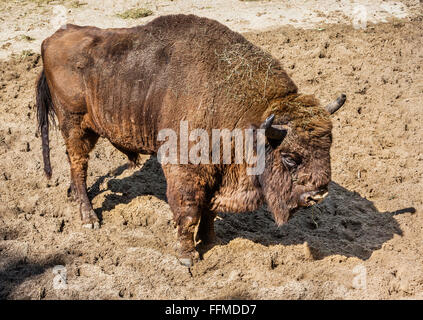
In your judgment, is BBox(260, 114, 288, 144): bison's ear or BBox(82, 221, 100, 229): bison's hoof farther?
BBox(82, 221, 100, 229): bison's hoof

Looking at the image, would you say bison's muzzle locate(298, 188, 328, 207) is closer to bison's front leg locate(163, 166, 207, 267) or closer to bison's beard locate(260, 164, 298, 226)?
bison's beard locate(260, 164, 298, 226)

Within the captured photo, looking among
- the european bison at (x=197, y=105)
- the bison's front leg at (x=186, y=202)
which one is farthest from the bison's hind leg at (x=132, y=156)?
the bison's front leg at (x=186, y=202)

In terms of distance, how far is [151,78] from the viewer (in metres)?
4.68

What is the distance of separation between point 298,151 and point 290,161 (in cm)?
13

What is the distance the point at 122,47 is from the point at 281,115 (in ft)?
6.58

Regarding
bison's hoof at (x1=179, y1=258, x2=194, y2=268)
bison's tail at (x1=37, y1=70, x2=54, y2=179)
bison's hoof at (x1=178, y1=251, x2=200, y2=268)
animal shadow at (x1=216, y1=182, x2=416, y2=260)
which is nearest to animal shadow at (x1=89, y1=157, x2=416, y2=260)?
animal shadow at (x1=216, y1=182, x2=416, y2=260)

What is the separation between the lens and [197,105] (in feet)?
14.4

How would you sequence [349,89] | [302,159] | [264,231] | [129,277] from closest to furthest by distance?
[302,159] → [129,277] → [264,231] → [349,89]

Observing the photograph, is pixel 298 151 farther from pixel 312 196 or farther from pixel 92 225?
pixel 92 225

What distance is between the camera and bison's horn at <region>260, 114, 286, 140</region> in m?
3.92

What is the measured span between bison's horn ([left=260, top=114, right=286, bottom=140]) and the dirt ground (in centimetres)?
146

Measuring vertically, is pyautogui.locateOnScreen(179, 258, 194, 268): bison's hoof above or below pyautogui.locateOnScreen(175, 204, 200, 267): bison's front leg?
below
